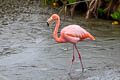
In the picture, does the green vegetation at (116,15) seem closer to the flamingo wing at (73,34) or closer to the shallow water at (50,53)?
the shallow water at (50,53)

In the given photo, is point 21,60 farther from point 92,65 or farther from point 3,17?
point 3,17

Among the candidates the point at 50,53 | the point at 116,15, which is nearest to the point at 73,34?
the point at 50,53

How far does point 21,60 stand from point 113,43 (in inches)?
134

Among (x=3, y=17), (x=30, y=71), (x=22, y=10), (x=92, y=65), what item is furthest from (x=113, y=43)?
(x=22, y=10)

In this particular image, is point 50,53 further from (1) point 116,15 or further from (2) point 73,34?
(1) point 116,15

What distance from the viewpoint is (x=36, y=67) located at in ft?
23.5

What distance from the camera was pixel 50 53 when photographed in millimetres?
8344

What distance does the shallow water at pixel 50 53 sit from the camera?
21.7ft

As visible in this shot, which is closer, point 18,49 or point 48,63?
point 48,63

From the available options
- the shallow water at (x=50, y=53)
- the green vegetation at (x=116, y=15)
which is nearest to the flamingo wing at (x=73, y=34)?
the shallow water at (x=50, y=53)

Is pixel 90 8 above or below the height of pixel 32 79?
above

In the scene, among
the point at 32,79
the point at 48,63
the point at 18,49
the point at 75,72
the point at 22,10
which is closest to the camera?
the point at 32,79

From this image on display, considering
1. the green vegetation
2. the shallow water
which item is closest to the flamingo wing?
the shallow water

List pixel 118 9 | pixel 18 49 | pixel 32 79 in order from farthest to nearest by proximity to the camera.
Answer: pixel 118 9 → pixel 18 49 → pixel 32 79
